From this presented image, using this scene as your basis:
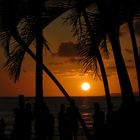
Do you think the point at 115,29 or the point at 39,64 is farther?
the point at 39,64

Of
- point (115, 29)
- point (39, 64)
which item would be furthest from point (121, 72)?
point (39, 64)

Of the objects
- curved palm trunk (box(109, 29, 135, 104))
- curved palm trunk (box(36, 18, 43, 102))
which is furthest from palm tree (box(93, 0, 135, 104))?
curved palm trunk (box(36, 18, 43, 102))

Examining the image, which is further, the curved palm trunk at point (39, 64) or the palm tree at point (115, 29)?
the curved palm trunk at point (39, 64)

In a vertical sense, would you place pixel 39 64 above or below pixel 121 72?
above

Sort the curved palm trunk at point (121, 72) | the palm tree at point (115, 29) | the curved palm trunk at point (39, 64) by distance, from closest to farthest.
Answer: the palm tree at point (115, 29)
the curved palm trunk at point (121, 72)
the curved palm trunk at point (39, 64)

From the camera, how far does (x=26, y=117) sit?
32.1 ft

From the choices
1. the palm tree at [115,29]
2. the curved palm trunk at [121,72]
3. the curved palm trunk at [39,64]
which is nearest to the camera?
the palm tree at [115,29]

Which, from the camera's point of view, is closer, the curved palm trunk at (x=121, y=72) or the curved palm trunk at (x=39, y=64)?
the curved palm trunk at (x=121, y=72)

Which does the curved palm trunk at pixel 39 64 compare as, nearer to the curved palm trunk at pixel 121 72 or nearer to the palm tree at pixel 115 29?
the palm tree at pixel 115 29

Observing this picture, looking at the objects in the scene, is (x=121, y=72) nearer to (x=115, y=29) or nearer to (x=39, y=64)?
(x=115, y=29)

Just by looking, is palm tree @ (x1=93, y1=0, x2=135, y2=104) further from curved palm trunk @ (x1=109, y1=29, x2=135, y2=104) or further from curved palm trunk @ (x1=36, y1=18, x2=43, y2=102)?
curved palm trunk @ (x1=36, y1=18, x2=43, y2=102)

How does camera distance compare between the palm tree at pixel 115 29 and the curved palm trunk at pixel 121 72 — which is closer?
the palm tree at pixel 115 29

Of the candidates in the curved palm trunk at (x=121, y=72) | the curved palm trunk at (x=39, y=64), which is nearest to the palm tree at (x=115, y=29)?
the curved palm trunk at (x=121, y=72)

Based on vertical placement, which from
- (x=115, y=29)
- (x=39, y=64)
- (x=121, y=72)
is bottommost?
(x=121, y=72)
